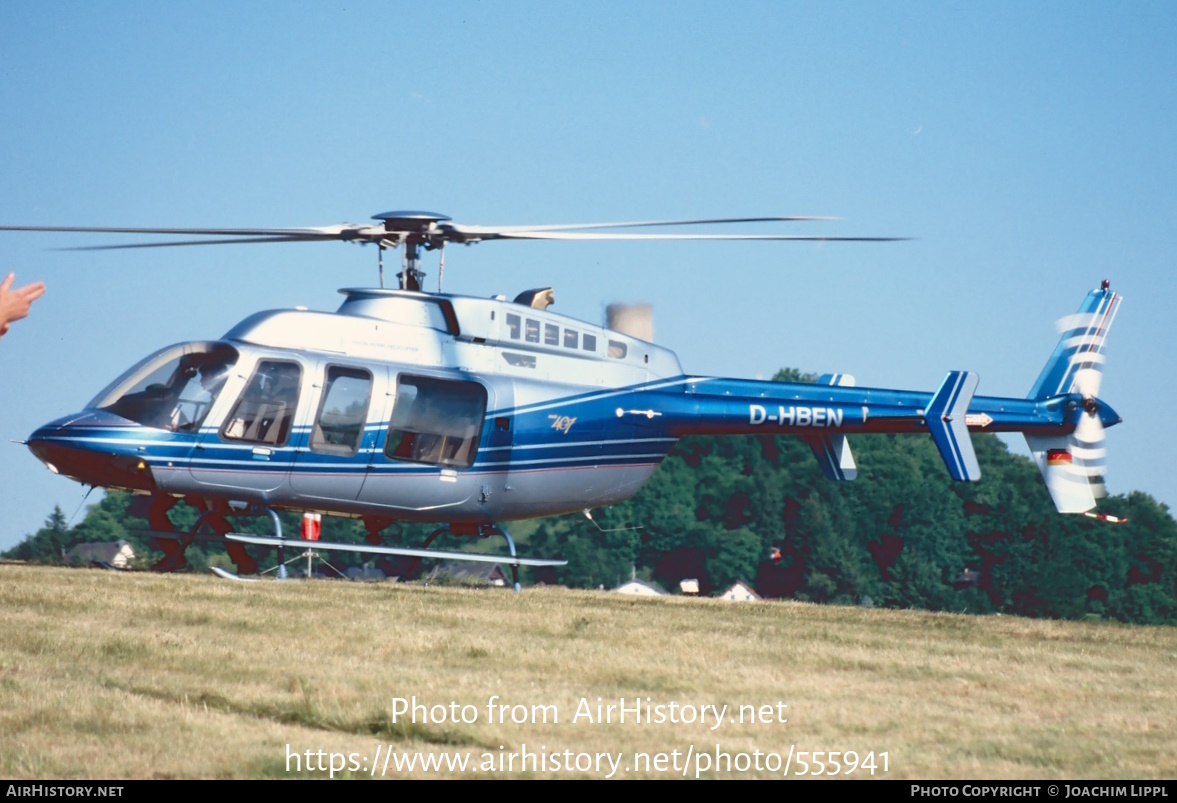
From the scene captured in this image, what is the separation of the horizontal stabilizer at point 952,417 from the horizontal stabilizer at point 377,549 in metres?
6.48

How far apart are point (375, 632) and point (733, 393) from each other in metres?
9.24

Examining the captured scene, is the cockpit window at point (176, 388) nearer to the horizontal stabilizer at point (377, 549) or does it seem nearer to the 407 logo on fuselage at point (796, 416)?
the horizontal stabilizer at point (377, 549)

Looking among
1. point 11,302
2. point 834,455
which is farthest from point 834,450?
point 11,302

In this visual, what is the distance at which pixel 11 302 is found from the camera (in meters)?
7.47

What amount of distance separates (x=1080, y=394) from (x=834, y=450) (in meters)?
4.75

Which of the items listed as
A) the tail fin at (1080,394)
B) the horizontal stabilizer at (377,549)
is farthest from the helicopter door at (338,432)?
the tail fin at (1080,394)

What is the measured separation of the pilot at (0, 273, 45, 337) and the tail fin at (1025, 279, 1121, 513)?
1953cm

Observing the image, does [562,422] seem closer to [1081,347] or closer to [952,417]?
[952,417]

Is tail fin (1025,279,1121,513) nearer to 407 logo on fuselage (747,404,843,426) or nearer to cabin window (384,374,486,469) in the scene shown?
407 logo on fuselage (747,404,843,426)

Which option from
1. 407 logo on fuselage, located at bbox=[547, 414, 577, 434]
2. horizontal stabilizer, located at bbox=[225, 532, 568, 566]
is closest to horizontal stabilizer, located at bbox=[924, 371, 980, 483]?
407 logo on fuselage, located at bbox=[547, 414, 577, 434]

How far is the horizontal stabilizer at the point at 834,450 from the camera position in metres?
22.5

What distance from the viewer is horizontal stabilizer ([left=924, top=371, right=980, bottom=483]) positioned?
22047 millimetres
